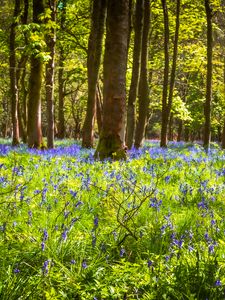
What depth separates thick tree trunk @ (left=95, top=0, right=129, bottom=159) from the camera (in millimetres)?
9164

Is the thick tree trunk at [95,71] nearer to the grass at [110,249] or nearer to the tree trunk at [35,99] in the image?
the tree trunk at [35,99]

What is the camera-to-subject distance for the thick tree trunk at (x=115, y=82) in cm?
916

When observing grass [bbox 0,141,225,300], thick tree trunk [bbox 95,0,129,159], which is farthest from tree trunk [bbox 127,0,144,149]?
grass [bbox 0,141,225,300]

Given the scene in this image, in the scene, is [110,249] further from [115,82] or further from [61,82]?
[61,82]

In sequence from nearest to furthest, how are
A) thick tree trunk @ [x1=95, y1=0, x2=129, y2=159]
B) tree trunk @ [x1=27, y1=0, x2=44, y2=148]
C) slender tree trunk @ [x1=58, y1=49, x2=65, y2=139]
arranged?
thick tree trunk @ [x1=95, y1=0, x2=129, y2=159] < tree trunk @ [x1=27, y1=0, x2=44, y2=148] < slender tree trunk @ [x1=58, y1=49, x2=65, y2=139]

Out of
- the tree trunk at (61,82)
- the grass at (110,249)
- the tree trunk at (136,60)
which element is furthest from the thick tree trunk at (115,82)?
the tree trunk at (61,82)

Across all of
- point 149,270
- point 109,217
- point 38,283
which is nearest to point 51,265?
point 38,283

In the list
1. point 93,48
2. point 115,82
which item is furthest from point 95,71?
point 115,82

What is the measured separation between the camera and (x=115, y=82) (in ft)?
30.1

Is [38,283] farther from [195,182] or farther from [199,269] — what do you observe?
[195,182]

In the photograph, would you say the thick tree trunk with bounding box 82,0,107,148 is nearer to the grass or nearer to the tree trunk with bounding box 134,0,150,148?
the tree trunk with bounding box 134,0,150,148

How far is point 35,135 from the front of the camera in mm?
13453

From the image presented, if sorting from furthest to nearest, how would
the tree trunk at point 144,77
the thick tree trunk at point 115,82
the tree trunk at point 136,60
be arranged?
the tree trunk at point 144,77, the tree trunk at point 136,60, the thick tree trunk at point 115,82

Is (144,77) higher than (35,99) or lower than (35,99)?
higher
